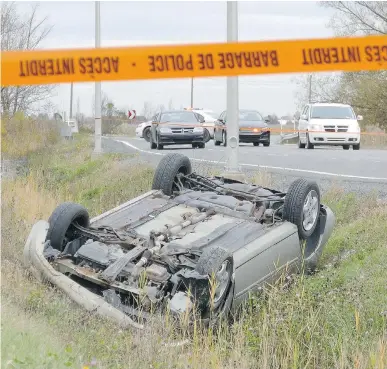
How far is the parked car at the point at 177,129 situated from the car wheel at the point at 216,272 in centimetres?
1881

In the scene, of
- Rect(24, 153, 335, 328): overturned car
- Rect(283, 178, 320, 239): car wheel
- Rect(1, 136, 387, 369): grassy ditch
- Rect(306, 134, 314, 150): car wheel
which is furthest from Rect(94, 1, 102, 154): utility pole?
Rect(283, 178, 320, 239): car wheel

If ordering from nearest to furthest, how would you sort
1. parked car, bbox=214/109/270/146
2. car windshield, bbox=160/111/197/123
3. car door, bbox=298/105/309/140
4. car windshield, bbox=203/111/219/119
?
car door, bbox=298/105/309/140 < car windshield, bbox=160/111/197/123 < parked car, bbox=214/109/270/146 < car windshield, bbox=203/111/219/119

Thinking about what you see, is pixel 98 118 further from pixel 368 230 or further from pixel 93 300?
pixel 93 300

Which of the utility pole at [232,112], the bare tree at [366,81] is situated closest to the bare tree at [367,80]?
the bare tree at [366,81]

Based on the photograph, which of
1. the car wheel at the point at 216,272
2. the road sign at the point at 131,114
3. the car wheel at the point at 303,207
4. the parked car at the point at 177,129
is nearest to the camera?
the car wheel at the point at 216,272

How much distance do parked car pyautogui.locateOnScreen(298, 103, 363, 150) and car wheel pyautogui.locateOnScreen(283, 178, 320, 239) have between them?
16.6 metres

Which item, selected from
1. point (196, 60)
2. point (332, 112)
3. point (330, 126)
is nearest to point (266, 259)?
point (196, 60)

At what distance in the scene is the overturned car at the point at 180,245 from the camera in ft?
21.5

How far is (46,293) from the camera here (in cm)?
670

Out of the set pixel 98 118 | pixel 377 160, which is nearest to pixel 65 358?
pixel 377 160

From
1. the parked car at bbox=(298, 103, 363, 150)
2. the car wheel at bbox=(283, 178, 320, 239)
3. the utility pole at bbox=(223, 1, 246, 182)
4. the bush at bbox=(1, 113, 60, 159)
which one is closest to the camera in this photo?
the car wheel at bbox=(283, 178, 320, 239)

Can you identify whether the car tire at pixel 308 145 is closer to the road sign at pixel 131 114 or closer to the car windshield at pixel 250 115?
the car windshield at pixel 250 115

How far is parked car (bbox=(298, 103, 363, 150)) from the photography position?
81.5 ft

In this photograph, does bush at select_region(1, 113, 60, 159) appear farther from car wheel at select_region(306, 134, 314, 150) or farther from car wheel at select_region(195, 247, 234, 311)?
car wheel at select_region(195, 247, 234, 311)
